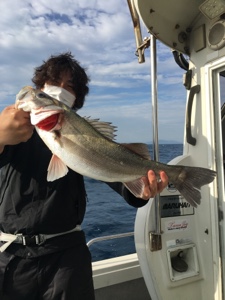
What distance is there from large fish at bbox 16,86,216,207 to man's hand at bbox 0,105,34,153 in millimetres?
60

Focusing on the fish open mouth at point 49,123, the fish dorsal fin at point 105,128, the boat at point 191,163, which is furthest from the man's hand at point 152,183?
the boat at point 191,163

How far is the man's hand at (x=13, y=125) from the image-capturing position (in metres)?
2.16

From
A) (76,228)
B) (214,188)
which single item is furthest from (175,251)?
(76,228)

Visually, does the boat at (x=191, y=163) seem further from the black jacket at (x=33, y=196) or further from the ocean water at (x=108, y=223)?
the ocean water at (x=108, y=223)

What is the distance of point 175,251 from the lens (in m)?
3.64

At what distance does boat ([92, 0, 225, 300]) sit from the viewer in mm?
3404

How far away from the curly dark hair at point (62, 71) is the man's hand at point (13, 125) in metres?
0.62

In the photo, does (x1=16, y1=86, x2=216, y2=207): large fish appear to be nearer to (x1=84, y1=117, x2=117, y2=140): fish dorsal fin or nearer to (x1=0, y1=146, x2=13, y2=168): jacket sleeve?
(x1=84, y1=117, x2=117, y2=140): fish dorsal fin

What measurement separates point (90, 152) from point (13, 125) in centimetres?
55

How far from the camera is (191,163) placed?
3766 millimetres

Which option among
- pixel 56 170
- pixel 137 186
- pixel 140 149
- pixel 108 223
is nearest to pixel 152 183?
pixel 137 186

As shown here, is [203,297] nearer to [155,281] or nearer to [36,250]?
[155,281]

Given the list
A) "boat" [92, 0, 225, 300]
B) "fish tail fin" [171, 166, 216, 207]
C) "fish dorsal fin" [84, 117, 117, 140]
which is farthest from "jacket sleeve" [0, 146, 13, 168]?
"boat" [92, 0, 225, 300]

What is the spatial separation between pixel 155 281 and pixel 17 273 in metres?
1.61
